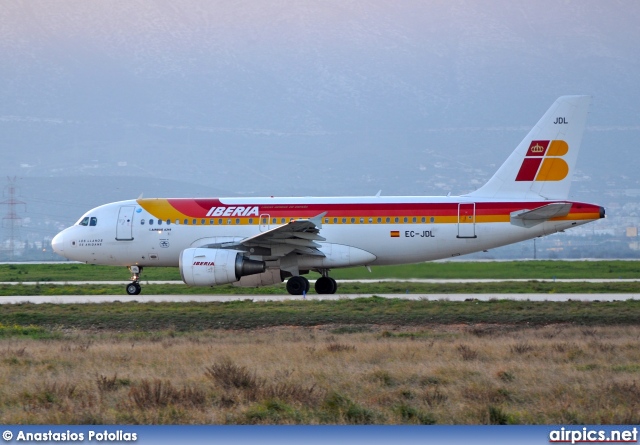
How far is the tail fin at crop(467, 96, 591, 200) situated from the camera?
103 ft

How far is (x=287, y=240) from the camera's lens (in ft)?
99.7

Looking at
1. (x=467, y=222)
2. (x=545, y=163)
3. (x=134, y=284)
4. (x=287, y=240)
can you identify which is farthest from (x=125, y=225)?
(x=545, y=163)

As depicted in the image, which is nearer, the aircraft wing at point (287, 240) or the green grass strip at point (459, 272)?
the aircraft wing at point (287, 240)

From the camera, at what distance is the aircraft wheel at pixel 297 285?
31.1 m

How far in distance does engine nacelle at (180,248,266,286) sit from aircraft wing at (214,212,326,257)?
78 cm

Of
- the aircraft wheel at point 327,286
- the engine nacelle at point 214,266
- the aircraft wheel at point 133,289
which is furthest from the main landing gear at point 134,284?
the aircraft wheel at point 327,286

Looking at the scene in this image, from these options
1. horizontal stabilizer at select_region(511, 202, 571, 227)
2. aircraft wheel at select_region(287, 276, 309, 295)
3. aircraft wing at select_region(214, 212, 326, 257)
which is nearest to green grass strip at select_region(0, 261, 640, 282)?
aircraft wheel at select_region(287, 276, 309, 295)

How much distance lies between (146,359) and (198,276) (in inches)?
539

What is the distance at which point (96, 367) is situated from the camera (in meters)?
15.3

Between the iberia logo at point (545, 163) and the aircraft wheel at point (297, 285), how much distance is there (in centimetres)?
766

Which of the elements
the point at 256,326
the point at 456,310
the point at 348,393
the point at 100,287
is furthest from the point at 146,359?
the point at 100,287

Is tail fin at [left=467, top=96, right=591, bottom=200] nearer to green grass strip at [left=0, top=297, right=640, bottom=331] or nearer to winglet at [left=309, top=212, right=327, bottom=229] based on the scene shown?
winglet at [left=309, top=212, right=327, bottom=229]

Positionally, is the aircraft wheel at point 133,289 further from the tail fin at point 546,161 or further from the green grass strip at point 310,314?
the tail fin at point 546,161

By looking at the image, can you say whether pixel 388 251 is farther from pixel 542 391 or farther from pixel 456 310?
pixel 542 391
